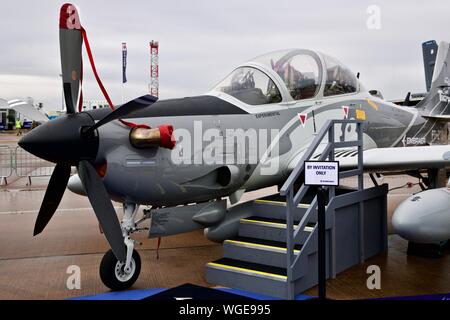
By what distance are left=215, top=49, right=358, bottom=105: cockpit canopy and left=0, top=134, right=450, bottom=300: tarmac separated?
2335 mm

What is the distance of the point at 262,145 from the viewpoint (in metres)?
5.56

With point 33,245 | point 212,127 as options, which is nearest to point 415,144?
point 212,127

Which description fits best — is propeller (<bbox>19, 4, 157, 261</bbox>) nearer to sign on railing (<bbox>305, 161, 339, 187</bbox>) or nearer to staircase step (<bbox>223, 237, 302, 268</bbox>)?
staircase step (<bbox>223, 237, 302, 268</bbox>)

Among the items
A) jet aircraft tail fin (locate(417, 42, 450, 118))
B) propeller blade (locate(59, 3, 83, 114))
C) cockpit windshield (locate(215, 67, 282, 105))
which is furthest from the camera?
jet aircraft tail fin (locate(417, 42, 450, 118))

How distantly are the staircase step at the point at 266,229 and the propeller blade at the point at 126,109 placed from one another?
1.95m

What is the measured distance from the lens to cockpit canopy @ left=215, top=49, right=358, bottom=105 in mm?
5836

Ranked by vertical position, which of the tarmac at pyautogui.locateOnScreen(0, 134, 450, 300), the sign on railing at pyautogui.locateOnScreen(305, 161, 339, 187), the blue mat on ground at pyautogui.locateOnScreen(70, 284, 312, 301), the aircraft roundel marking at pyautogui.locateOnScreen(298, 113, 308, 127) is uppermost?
the aircraft roundel marking at pyautogui.locateOnScreen(298, 113, 308, 127)

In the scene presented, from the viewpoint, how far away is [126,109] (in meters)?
4.26

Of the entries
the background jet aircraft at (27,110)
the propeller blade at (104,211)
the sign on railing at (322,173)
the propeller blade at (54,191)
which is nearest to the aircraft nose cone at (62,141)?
the propeller blade at (104,211)

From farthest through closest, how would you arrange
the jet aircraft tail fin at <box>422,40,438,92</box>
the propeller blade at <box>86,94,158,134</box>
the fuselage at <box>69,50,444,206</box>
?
the jet aircraft tail fin at <box>422,40,438,92</box> → the fuselage at <box>69,50,444,206</box> → the propeller blade at <box>86,94,158,134</box>

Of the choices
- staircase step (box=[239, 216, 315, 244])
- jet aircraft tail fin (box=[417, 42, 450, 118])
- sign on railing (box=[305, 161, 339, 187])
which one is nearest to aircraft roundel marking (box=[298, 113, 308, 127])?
staircase step (box=[239, 216, 315, 244])

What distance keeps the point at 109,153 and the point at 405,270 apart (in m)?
3.90

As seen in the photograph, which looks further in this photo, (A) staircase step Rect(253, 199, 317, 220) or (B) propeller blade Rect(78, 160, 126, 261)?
(A) staircase step Rect(253, 199, 317, 220)
